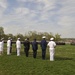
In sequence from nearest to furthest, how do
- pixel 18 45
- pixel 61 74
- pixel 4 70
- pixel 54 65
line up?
pixel 61 74
pixel 4 70
pixel 54 65
pixel 18 45

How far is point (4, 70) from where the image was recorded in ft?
60.5

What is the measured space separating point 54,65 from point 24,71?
2.97 metres

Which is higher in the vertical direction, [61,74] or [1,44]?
[1,44]

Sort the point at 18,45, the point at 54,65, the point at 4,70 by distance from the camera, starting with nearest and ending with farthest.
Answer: the point at 4,70 < the point at 54,65 < the point at 18,45

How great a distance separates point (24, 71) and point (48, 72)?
165 centimetres

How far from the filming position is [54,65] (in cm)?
1984

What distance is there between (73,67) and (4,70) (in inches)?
200

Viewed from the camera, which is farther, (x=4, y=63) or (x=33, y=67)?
(x=4, y=63)

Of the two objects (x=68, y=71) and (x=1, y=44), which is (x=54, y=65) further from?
(x=1, y=44)

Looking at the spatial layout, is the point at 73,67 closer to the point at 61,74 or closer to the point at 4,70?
the point at 61,74

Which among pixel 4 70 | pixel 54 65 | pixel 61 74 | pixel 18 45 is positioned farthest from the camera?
pixel 18 45

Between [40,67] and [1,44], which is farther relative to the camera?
[1,44]

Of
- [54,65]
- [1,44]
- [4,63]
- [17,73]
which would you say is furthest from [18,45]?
[17,73]

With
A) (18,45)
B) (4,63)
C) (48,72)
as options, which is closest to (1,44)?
(18,45)
